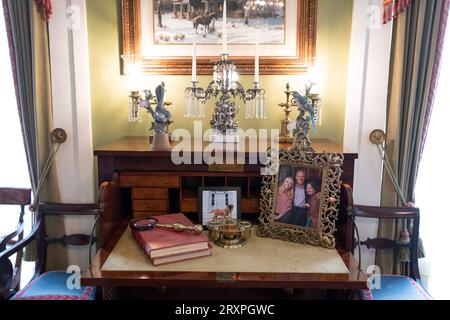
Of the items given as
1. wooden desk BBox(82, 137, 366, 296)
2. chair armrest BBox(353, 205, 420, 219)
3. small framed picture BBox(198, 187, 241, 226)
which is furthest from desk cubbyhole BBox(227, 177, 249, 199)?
chair armrest BBox(353, 205, 420, 219)

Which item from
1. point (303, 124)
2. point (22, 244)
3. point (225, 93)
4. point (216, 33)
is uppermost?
point (216, 33)

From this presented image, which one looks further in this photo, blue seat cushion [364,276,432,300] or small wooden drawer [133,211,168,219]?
small wooden drawer [133,211,168,219]

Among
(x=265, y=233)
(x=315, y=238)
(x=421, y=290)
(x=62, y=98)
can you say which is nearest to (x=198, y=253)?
(x=265, y=233)

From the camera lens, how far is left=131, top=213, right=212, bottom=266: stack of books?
1187 mm

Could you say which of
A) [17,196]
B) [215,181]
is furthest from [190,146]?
[17,196]

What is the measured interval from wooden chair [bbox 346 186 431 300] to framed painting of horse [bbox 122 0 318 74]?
745 mm

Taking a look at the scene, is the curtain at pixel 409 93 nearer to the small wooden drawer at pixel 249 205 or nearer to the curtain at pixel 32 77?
the small wooden drawer at pixel 249 205

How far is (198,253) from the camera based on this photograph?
124 cm

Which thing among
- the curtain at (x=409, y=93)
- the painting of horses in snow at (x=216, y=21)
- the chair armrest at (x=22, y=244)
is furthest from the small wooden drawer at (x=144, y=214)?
the curtain at (x=409, y=93)

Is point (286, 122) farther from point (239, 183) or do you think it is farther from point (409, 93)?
point (409, 93)

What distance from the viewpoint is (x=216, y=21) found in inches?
66.7

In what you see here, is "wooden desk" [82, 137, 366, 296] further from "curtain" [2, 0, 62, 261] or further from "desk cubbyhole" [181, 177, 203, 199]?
"curtain" [2, 0, 62, 261]

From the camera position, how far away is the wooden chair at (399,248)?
1390 mm

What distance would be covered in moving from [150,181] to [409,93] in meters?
1.18
